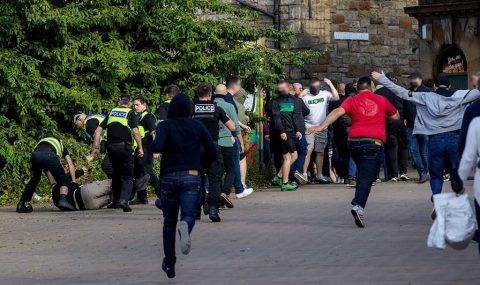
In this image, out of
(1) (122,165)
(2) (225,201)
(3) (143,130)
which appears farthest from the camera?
(3) (143,130)

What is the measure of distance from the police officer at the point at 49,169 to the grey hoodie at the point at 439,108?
5.32m

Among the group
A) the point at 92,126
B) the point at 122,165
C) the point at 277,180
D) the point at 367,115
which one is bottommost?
the point at 277,180

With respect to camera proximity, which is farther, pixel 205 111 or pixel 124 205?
pixel 124 205

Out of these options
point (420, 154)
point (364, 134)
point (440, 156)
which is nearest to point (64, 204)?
point (364, 134)

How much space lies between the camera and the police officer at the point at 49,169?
19781mm

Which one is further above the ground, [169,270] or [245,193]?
[169,270]

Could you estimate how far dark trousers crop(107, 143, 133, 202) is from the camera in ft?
63.8

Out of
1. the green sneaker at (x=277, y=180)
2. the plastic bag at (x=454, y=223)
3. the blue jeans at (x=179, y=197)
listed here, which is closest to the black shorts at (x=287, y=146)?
the green sneaker at (x=277, y=180)

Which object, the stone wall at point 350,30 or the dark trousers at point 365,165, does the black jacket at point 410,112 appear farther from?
the stone wall at point 350,30

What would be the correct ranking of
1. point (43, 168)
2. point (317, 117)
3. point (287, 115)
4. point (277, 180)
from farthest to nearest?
point (317, 117), point (277, 180), point (287, 115), point (43, 168)

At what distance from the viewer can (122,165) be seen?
64.3 ft

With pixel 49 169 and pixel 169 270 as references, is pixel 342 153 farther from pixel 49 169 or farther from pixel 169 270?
pixel 169 270

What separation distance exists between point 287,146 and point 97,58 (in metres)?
3.36

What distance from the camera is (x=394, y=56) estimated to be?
35.6 meters
